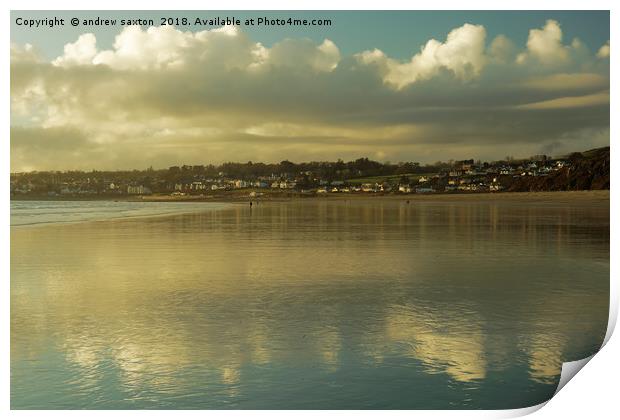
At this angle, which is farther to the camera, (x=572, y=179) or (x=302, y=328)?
(x=572, y=179)

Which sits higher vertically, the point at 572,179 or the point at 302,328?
the point at 572,179

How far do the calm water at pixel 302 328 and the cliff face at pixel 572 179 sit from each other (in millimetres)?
54575

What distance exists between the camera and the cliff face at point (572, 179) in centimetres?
7250

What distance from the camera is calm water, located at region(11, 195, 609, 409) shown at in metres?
8.73

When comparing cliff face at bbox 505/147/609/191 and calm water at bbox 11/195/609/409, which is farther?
cliff face at bbox 505/147/609/191

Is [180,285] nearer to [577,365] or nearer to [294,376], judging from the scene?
[294,376]

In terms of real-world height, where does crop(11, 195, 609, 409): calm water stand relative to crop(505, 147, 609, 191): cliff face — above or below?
below

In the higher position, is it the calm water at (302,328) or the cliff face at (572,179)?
the cliff face at (572,179)

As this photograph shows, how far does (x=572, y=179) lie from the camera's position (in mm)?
83562

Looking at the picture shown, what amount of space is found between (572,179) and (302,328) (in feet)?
264

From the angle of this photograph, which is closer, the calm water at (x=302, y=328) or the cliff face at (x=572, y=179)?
the calm water at (x=302, y=328)

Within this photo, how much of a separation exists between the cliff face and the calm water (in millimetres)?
54575

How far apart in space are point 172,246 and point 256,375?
17372 millimetres
